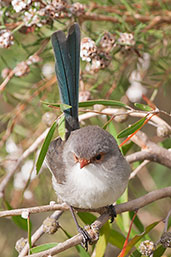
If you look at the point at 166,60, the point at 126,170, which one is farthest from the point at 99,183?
the point at 166,60

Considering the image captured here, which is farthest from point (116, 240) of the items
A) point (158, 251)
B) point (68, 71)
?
point (68, 71)

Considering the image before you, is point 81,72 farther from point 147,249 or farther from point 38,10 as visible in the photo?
point 147,249

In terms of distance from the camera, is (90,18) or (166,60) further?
(166,60)

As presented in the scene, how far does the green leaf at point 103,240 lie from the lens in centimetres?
191

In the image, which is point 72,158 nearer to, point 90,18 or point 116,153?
point 116,153

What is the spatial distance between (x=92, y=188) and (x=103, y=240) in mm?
230

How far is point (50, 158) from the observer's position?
2.21 m

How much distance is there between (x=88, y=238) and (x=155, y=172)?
1.23m

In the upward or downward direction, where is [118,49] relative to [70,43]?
downward

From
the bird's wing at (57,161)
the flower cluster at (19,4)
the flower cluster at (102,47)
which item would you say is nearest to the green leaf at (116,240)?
the bird's wing at (57,161)

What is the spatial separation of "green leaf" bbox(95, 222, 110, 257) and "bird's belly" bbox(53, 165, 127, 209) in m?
0.12

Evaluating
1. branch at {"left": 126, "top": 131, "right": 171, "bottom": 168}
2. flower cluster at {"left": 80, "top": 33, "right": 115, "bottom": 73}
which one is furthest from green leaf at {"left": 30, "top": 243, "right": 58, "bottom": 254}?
flower cluster at {"left": 80, "top": 33, "right": 115, "bottom": 73}

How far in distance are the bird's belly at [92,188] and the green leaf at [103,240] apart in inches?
4.5

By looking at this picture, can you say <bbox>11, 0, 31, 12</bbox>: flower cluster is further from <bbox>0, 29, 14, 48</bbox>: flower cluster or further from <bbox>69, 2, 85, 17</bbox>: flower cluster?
<bbox>69, 2, 85, 17</bbox>: flower cluster
